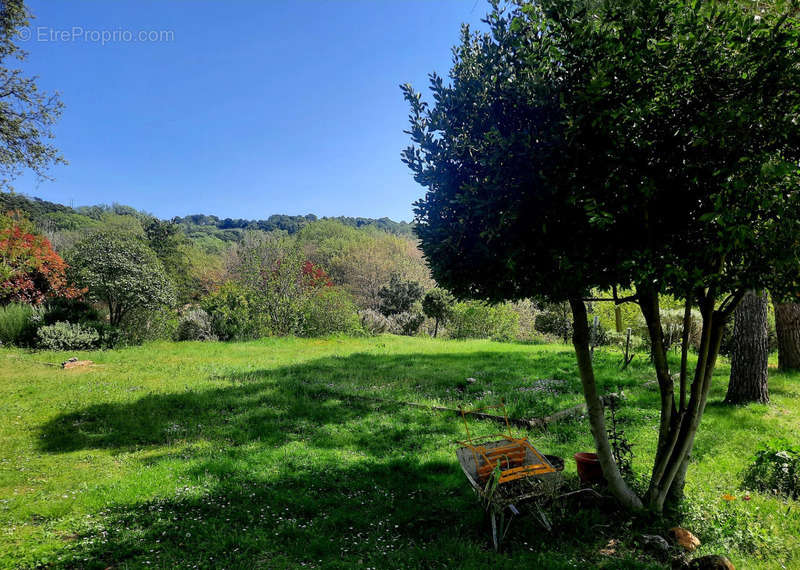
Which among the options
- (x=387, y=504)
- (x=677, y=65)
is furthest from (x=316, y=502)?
(x=677, y=65)

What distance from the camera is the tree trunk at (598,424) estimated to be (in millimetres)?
3883

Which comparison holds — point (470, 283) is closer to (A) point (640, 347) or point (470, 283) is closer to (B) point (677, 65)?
(B) point (677, 65)

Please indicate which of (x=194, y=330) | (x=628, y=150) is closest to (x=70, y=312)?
(x=194, y=330)

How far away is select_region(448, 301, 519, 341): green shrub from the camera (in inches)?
779

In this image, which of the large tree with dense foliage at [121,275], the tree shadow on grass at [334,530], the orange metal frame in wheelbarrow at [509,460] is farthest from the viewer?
the large tree with dense foliage at [121,275]

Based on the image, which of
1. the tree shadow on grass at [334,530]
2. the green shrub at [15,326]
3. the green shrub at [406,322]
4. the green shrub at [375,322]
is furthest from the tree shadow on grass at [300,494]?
the green shrub at [406,322]

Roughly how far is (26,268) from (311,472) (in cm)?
1733

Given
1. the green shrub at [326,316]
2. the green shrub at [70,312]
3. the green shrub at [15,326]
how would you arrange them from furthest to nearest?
the green shrub at [326,316]
the green shrub at [70,312]
the green shrub at [15,326]

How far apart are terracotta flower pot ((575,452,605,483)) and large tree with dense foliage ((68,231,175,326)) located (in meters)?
15.1

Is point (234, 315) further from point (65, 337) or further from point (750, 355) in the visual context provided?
point (750, 355)

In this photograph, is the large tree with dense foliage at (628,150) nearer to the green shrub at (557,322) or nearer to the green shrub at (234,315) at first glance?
the green shrub at (234,315)

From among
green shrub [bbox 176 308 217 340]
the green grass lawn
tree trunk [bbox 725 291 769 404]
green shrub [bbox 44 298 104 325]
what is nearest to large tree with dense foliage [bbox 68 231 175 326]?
green shrub [bbox 44 298 104 325]

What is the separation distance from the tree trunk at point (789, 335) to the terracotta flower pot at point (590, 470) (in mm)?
7678

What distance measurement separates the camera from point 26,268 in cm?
1625
